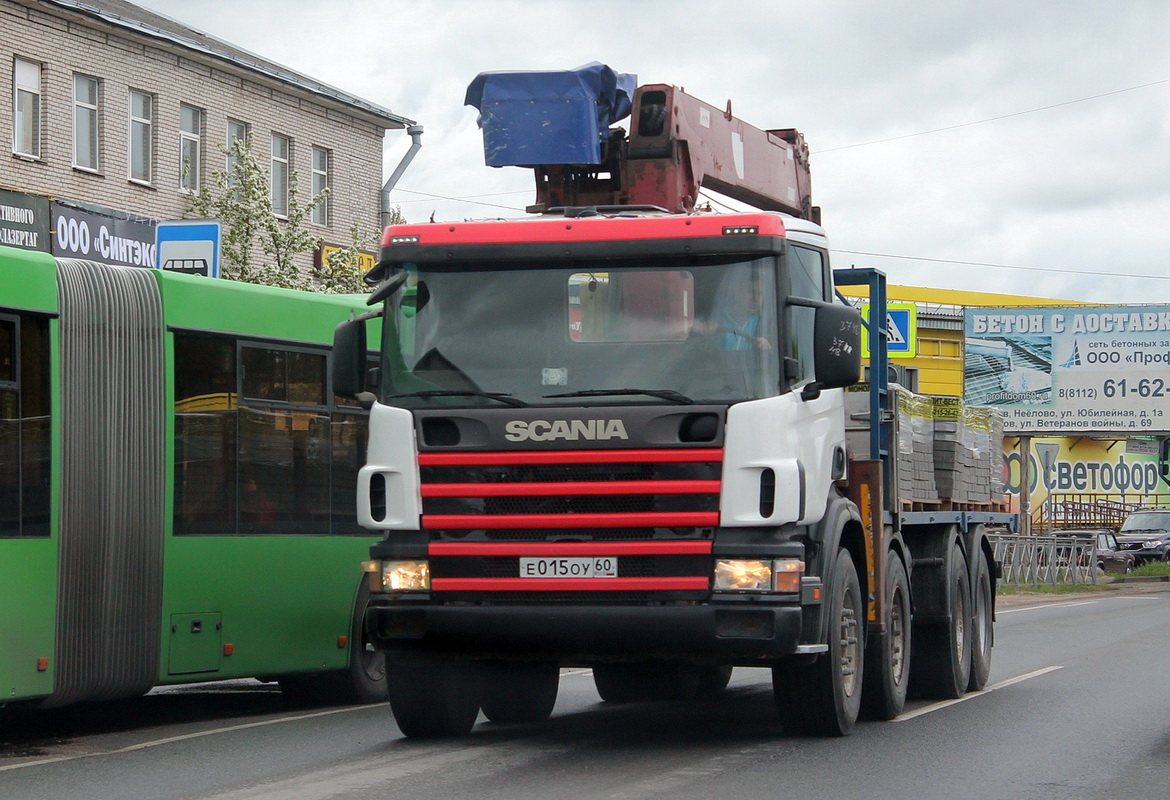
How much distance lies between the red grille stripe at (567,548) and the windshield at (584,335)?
28.8 inches

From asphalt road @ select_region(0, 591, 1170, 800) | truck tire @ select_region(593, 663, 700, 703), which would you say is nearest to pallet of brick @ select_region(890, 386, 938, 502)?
asphalt road @ select_region(0, 591, 1170, 800)

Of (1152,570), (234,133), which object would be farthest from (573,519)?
(1152,570)

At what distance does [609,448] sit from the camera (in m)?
9.34

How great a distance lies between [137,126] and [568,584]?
2340 cm

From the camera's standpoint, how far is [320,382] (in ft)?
41.6

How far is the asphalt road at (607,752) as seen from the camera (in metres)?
8.68

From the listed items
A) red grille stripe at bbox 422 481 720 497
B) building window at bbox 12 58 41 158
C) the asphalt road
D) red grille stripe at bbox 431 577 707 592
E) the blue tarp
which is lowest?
the asphalt road

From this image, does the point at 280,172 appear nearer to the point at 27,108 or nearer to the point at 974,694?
the point at 27,108

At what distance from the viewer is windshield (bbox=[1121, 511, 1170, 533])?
5006 centimetres

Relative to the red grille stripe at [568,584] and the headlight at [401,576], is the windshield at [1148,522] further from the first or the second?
the headlight at [401,576]

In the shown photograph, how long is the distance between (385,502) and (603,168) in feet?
10.5

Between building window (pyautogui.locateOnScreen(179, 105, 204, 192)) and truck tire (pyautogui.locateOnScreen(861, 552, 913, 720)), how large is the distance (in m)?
21.6

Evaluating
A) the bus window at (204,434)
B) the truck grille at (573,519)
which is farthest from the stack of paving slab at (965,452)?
the bus window at (204,434)

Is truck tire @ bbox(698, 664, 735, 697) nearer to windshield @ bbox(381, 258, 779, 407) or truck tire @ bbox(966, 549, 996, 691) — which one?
truck tire @ bbox(966, 549, 996, 691)
